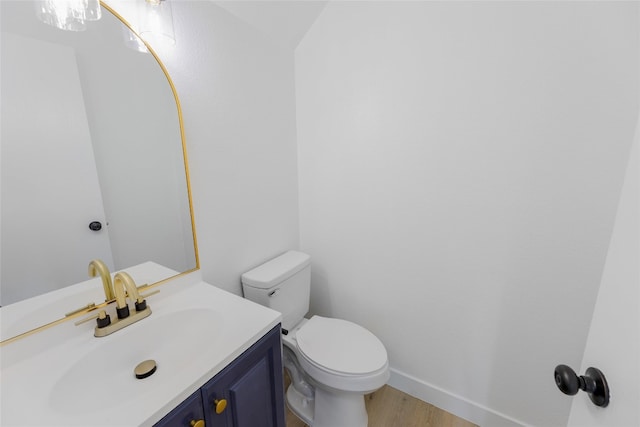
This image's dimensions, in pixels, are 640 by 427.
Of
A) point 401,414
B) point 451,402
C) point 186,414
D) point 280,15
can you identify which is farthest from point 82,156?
point 451,402

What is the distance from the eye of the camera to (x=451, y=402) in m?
1.44

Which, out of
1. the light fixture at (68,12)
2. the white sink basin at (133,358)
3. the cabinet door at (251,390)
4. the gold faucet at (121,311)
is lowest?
the cabinet door at (251,390)

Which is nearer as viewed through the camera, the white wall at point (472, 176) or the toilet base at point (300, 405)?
the white wall at point (472, 176)

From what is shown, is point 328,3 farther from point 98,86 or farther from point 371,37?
point 98,86

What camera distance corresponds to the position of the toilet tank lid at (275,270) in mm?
1309

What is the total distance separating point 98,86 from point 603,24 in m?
1.73

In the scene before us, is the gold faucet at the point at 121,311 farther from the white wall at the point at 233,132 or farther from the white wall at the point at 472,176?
the white wall at the point at 472,176

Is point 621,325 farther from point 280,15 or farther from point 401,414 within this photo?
point 280,15

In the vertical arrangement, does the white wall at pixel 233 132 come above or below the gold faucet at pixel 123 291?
above

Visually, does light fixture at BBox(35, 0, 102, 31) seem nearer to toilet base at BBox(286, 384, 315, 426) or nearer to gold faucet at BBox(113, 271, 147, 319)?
gold faucet at BBox(113, 271, 147, 319)

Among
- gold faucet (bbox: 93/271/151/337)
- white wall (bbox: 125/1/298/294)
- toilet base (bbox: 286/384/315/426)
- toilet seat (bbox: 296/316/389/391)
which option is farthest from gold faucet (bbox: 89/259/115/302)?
toilet base (bbox: 286/384/315/426)

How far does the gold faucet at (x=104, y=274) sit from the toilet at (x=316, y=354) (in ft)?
1.85

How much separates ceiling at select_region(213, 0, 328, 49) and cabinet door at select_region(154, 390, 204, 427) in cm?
146

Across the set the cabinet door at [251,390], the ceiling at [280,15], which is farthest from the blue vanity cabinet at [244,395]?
the ceiling at [280,15]
